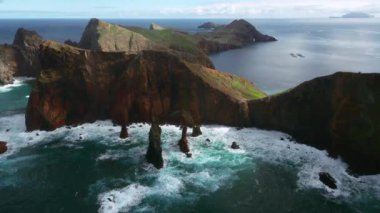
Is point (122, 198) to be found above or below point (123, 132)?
below

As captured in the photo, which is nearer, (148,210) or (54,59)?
(148,210)

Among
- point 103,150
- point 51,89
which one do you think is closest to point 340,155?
point 103,150

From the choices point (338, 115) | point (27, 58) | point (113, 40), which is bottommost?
point (27, 58)

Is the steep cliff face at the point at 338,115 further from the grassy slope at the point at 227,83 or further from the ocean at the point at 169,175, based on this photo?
the grassy slope at the point at 227,83

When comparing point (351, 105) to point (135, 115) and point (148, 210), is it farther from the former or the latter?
point (135, 115)

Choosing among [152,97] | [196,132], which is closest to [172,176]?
[196,132]

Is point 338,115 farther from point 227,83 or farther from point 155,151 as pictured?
point 155,151

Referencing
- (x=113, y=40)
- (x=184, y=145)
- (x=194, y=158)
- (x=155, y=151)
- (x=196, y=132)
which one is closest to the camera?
(x=155, y=151)
